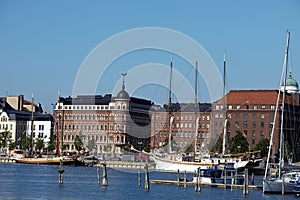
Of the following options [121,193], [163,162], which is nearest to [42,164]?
[163,162]

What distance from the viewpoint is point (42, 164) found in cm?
14125

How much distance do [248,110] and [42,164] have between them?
45.3 metres

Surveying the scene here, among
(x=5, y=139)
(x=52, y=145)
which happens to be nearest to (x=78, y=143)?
(x=52, y=145)

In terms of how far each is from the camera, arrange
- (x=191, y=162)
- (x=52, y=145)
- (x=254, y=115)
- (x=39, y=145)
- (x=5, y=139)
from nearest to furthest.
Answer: (x=191, y=162) → (x=254, y=115) → (x=39, y=145) → (x=52, y=145) → (x=5, y=139)

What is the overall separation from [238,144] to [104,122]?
51789mm

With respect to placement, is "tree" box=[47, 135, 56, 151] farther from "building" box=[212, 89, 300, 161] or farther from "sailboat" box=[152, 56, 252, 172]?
"sailboat" box=[152, 56, 252, 172]

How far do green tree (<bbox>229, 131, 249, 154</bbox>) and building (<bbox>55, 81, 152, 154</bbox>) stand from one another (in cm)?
3970

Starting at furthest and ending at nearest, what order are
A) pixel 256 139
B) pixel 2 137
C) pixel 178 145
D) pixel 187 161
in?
1. pixel 2 137
2. pixel 178 145
3. pixel 256 139
4. pixel 187 161

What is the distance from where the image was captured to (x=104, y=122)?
186750mm

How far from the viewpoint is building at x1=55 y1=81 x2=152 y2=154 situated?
604ft

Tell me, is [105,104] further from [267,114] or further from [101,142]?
[267,114]

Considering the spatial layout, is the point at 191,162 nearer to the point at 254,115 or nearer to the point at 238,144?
the point at 238,144

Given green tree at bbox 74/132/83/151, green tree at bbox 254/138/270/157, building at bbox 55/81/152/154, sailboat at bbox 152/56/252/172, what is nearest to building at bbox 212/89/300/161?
green tree at bbox 254/138/270/157

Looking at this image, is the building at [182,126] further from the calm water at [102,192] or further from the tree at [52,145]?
the calm water at [102,192]
